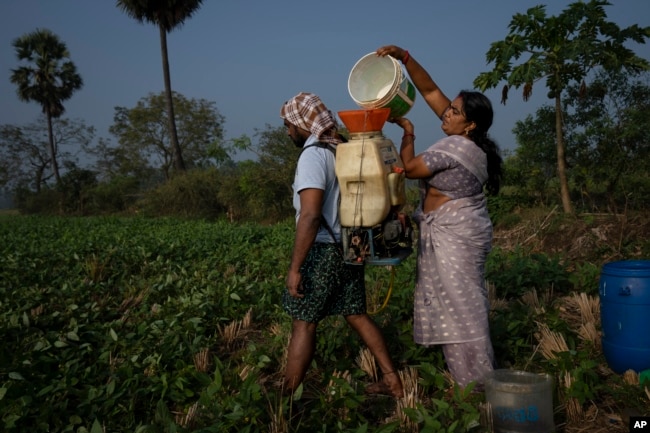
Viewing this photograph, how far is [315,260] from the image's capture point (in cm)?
278

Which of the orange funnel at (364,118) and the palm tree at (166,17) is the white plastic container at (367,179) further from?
the palm tree at (166,17)

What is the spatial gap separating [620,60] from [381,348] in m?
7.04

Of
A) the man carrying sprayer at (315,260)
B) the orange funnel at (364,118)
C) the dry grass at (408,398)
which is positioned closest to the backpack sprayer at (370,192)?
the orange funnel at (364,118)

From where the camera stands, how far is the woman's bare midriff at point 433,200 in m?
2.86

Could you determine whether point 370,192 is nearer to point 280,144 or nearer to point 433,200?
point 433,200

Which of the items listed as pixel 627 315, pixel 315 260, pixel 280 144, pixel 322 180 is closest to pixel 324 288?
pixel 315 260

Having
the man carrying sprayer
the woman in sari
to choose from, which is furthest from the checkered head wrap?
the woman in sari

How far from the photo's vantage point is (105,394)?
2805 mm

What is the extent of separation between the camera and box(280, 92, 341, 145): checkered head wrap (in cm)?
272

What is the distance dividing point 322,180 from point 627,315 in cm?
199

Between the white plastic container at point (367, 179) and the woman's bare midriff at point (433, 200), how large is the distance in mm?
348

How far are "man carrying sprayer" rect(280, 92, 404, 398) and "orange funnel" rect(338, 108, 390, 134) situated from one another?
0.62ft

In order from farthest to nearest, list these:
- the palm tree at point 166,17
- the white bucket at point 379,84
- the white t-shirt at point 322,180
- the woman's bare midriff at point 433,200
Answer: the palm tree at point 166,17 < the woman's bare midriff at point 433,200 < the white bucket at point 379,84 < the white t-shirt at point 322,180

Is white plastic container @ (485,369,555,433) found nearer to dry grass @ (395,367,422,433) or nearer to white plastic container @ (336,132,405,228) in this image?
dry grass @ (395,367,422,433)
